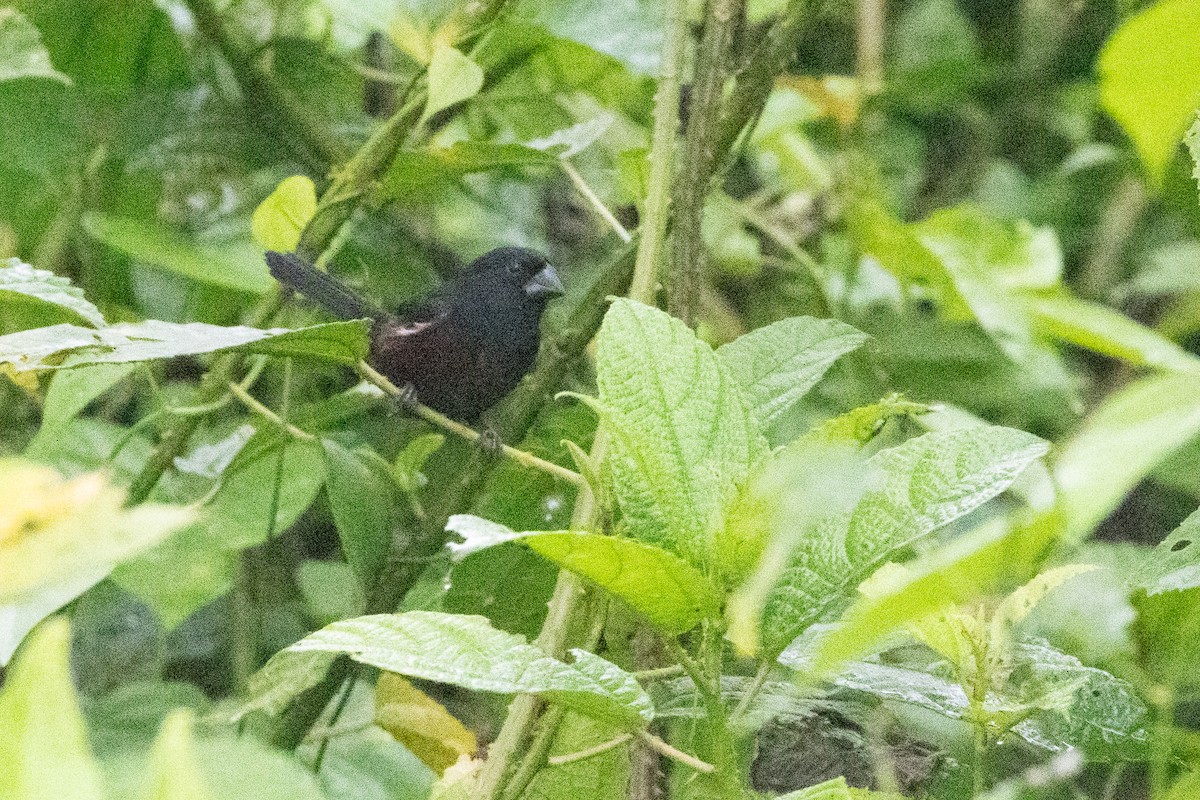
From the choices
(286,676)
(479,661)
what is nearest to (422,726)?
(286,676)

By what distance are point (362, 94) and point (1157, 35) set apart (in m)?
1.53

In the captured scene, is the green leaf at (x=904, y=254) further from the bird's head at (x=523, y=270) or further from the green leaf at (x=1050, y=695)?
the green leaf at (x=1050, y=695)

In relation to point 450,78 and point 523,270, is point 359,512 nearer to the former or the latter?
point 450,78

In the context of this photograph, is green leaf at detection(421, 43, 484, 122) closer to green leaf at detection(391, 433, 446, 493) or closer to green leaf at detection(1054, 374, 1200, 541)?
green leaf at detection(391, 433, 446, 493)

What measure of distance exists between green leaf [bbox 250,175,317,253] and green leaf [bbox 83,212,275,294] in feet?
0.56

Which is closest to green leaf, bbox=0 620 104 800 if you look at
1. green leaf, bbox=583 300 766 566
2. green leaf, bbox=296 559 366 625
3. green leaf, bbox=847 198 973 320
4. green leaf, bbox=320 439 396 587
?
green leaf, bbox=583 300 766 566

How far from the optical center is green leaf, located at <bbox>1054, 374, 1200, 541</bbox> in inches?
10.7

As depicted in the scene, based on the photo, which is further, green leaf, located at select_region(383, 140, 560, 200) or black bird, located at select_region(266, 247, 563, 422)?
black bird, located at select_region(266, 247, 563, 422)

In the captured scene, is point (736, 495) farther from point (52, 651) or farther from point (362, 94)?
point (362, 94)

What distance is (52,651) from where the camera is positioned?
1.07ft

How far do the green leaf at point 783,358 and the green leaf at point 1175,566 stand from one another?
0.65 ft

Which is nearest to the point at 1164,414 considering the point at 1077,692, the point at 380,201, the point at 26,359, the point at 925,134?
the point at 1077,692

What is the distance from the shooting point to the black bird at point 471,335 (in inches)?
56.1

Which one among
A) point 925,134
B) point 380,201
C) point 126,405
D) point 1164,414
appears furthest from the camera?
point 925,134
